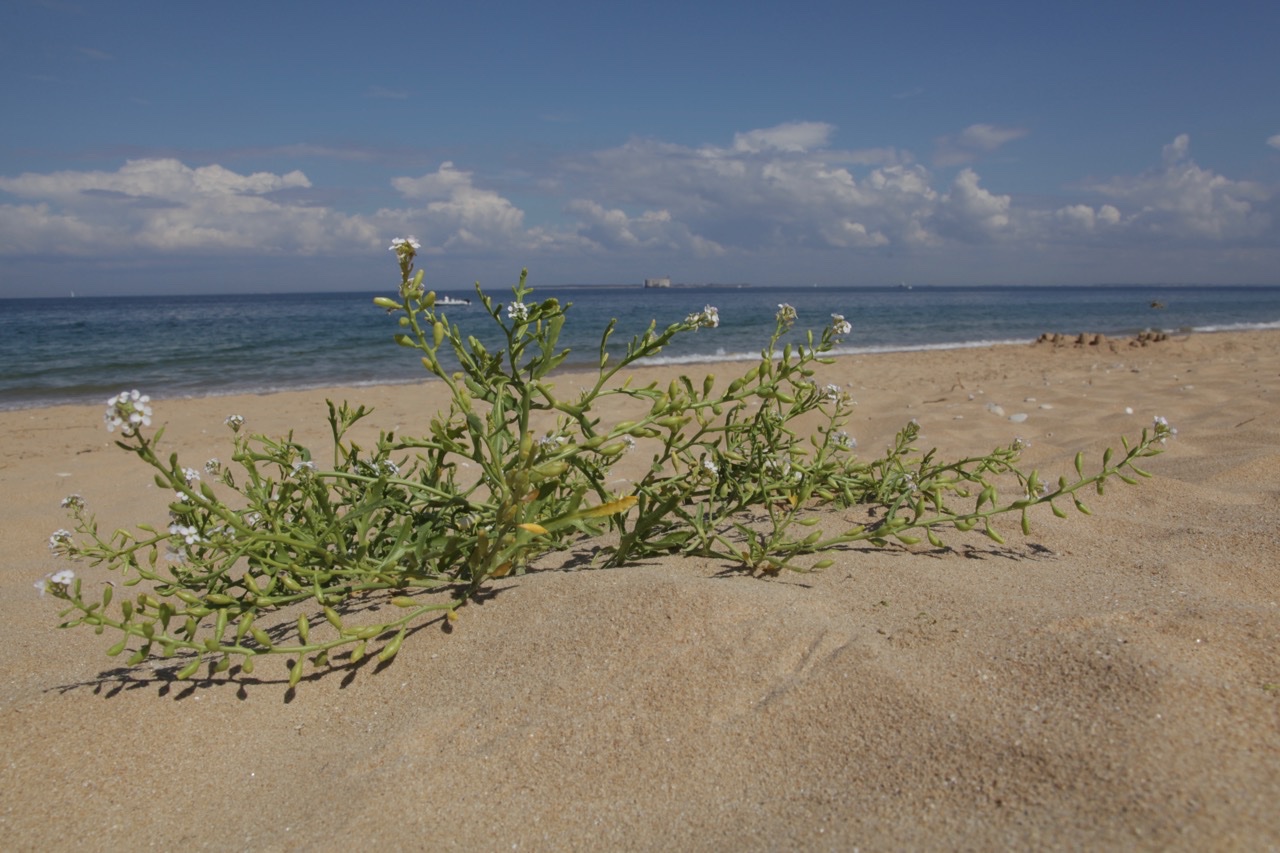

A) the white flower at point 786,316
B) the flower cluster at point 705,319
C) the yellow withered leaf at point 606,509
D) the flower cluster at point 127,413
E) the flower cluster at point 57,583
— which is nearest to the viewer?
the flower cluster at point 127,413

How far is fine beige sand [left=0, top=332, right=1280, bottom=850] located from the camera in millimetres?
1065

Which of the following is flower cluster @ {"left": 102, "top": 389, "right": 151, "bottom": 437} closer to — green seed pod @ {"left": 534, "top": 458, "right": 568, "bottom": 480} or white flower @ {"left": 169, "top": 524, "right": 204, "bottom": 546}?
white flower @ {"left": 169, "top": 524, "right": 204, "bottom": 546}

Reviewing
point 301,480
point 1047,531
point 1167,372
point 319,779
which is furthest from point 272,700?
point 1167,372

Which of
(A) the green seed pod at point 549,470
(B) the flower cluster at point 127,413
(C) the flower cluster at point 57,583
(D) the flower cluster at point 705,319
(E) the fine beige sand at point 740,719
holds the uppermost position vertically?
(D) the flower cluster at point 705,319

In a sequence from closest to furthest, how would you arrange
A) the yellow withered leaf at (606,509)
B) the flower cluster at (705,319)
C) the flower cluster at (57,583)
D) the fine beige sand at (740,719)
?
the fine beige sand at (740,719), the flower cluster at (57,583), the yellow withered leaf at (606,509), the flower cluster at (705,319)

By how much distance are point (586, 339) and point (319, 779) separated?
16.7 metres

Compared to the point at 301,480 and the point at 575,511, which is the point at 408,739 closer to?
the point at 575,511

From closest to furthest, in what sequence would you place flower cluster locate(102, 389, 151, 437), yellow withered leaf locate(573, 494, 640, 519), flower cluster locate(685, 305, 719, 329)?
flower cluster locate(102, 389, 151, 437) < yellow withered leaf locate(573, 494, 640, 519) < flower cluster locate(685, 305, 719, 329)

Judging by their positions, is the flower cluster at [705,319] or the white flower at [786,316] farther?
the white flower at [786,316]

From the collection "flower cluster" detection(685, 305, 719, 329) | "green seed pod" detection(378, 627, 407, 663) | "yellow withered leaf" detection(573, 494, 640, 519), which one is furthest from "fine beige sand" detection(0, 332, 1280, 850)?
"flower cluster" detection(685, 305, 719, 329)

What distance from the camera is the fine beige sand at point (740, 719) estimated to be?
1.07 meters

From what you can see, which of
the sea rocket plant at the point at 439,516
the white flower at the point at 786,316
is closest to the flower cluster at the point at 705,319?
the sea rocket plant at the point at 439,516

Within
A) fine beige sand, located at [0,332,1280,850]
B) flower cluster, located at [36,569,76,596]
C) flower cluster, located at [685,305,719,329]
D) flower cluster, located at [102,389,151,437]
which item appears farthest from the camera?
flower cluster, located at [685,305,719,329]

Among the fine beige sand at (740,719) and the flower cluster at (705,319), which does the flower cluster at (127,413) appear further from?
the flower cluster at (705,319)
